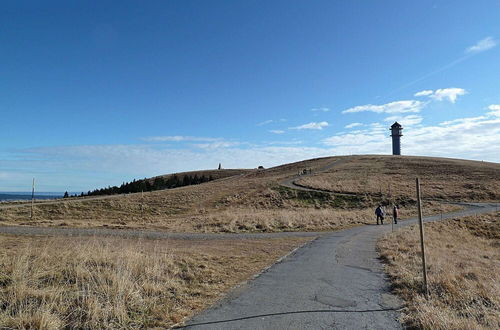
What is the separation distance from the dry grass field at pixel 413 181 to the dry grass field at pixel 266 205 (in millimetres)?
133

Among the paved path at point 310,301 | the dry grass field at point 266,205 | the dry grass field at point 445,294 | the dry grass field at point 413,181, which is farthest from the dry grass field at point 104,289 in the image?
the dry grass field at point 413,181

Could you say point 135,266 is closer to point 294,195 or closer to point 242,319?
point 242,319

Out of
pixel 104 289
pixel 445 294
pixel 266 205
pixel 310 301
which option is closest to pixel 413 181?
pixel 266 205

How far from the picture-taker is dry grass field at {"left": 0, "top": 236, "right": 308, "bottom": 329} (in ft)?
16.5

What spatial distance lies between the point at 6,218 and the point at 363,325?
33.0 m

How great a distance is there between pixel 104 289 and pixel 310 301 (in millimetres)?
4086

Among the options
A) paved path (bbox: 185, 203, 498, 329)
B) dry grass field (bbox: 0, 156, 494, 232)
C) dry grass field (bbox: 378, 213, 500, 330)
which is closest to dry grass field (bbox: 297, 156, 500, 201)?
dry grass field (bbox: 0, 156, 494, 232)

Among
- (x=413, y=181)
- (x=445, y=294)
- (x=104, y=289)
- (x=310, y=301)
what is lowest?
(x=310, y=301)

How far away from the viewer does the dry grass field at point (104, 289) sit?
5.04 metres

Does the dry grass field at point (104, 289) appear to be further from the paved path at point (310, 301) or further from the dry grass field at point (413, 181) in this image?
the dry grass field at point (413, 181)

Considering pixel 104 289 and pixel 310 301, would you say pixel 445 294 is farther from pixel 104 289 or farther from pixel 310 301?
pixel 104 289

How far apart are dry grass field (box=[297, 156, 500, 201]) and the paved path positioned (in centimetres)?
3465

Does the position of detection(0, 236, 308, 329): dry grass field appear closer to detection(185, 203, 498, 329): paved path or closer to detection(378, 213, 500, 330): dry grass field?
detection(185, 203, 498, 329): paved path

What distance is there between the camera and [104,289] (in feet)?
19.7
